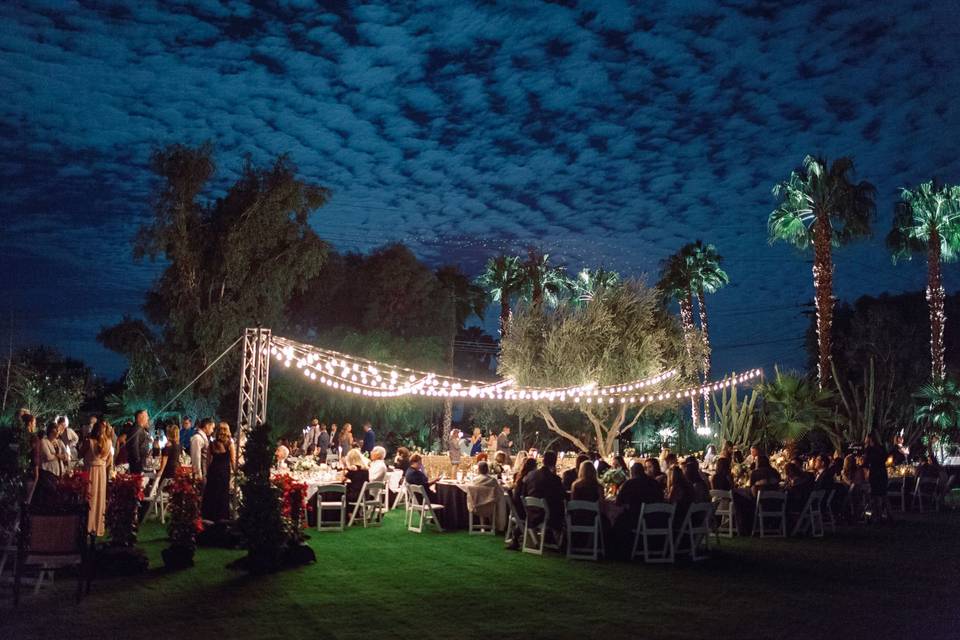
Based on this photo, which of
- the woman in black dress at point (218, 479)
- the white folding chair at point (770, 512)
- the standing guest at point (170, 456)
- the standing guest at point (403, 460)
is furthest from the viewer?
the standing guest at point (403, 460)

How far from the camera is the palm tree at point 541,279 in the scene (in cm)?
3997

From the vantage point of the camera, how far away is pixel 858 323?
4125 centimetres

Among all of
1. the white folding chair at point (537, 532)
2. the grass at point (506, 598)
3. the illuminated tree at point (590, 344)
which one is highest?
the illuminated tree at point (590, 344)

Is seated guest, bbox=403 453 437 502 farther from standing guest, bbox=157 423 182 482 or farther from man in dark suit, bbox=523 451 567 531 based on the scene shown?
standing guest, bbox=157 423 182 482

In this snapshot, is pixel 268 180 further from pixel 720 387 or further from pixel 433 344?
pixel 720 387

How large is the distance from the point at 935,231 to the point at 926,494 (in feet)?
41.4

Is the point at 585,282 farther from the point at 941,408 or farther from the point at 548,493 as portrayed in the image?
the point at 548,493

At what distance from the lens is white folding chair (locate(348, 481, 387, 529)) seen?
1321cm

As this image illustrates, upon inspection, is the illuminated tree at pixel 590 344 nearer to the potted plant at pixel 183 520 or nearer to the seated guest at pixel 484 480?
the seated guest at pixel 484 480

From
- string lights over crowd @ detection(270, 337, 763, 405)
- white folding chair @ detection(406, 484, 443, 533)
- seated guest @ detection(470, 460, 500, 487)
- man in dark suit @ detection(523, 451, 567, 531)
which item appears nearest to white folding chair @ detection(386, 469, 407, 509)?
string lights over crowd @ detection(270, 337, 763, 405)

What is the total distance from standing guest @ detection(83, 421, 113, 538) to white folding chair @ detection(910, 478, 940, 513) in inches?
620

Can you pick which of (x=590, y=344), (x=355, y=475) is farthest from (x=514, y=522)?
(x=590, y=344)

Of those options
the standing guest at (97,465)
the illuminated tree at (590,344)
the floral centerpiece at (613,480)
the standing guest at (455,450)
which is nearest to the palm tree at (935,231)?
the illuminated tree at (590,344)

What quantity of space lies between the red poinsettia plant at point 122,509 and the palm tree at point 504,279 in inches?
1204
